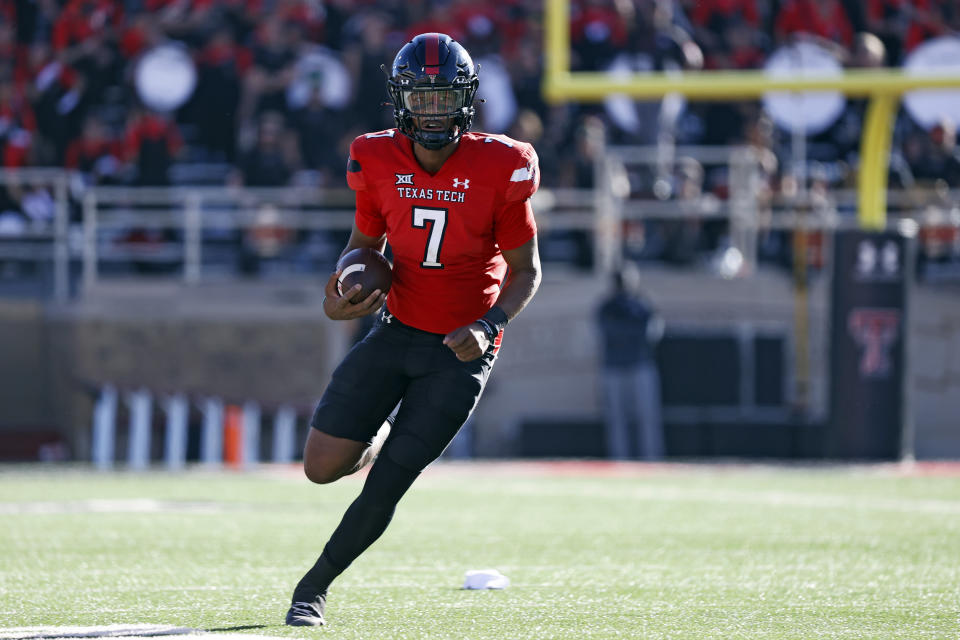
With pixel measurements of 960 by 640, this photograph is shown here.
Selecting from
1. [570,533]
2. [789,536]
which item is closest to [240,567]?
[570,533]

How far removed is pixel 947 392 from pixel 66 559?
388 inches

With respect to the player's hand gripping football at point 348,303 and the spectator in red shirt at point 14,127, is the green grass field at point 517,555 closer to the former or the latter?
the player's hand gripping football at point 348,303

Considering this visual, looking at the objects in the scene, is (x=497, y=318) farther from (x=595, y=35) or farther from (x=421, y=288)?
(x=595, y=35)

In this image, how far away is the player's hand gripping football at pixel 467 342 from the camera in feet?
16.1

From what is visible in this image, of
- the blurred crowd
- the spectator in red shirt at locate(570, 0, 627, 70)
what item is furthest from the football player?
the blurred crowd

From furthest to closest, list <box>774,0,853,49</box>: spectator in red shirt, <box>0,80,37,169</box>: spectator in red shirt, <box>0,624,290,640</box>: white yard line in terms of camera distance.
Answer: <box>0,80,37,169</box>: spectator in red shirt, <box>774,0,853,49</box>: spectator in red shirt, <box>0,624,290,640</box>: white yard line

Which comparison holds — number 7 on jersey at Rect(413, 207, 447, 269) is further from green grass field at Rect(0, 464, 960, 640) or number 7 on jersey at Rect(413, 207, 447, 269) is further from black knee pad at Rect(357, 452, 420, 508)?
green grass field at Rect(0, 464, 960, 640)

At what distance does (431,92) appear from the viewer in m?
5.08

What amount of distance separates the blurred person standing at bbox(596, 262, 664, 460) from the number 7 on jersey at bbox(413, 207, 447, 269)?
8.21m


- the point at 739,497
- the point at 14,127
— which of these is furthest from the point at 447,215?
the point at 14,127

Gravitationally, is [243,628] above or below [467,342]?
below

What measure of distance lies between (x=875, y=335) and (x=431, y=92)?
8.60 metres

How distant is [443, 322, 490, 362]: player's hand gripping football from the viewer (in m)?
4.90

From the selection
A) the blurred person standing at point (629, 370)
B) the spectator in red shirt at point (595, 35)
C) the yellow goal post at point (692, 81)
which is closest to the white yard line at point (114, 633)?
the yellow goal post at point (692, 81)
